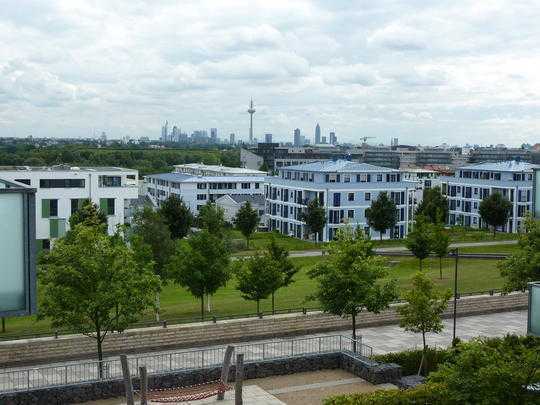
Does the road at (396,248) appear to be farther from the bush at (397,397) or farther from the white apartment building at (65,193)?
the bush at (397,397)

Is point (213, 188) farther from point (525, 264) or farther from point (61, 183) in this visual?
point (525, 264)

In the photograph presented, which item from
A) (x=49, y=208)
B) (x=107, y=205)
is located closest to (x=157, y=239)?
(x=49, y=208)

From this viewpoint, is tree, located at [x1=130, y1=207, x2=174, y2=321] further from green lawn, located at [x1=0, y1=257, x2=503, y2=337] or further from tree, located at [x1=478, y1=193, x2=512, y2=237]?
tree, located at [x1=478, y1=193, x2=512, y2=237]

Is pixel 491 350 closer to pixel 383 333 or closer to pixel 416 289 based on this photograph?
pixel 416 289

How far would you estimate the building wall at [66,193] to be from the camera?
60.7 metres

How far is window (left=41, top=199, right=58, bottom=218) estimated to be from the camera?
6100cm

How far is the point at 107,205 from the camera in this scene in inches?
2520

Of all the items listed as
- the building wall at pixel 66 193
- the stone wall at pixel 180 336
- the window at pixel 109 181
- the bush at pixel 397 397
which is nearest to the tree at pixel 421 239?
the stone wall at pixel 180 336

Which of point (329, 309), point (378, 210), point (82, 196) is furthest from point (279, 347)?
point (378, 210)

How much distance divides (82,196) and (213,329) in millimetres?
33584

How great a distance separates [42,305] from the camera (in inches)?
1013

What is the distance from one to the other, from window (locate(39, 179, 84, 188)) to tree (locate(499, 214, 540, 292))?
39.5 metres

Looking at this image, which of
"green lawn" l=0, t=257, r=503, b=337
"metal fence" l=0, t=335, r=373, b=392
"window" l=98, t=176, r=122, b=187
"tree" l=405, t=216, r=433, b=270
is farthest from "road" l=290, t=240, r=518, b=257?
"metal fence" l=0, t=335, r=373, b=392

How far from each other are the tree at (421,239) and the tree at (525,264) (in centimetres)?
1488
